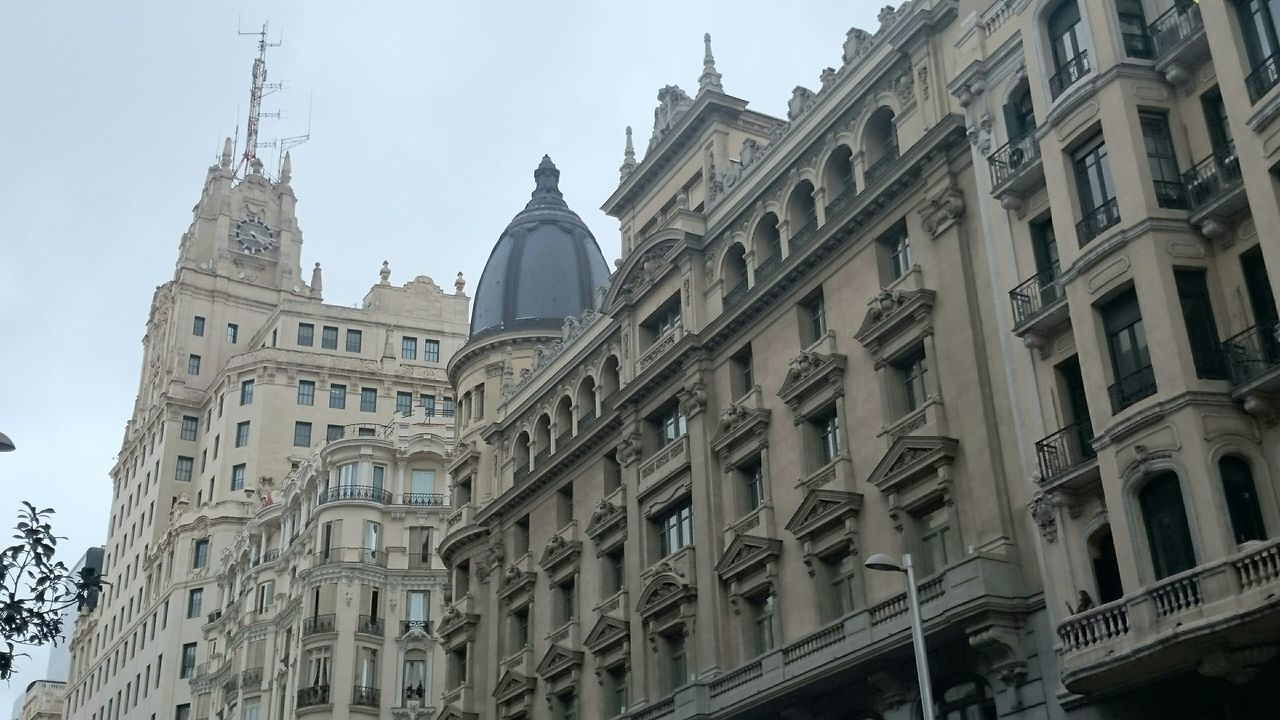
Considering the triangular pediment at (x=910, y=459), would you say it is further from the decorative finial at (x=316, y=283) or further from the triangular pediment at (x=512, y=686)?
the decorative finial at (x=316, y=283)

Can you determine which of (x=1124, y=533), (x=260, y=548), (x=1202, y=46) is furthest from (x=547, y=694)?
(x=260, y=548)

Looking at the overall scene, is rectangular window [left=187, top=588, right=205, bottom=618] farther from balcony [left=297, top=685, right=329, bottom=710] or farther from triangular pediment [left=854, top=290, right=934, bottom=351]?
triangular pediment [left=854, top=290, right=934, bottom=351]

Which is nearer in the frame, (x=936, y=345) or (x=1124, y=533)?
(x=1124, y=533)

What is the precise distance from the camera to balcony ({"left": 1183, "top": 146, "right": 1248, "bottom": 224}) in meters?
27.8

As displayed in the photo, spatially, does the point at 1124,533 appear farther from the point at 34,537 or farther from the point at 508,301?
the point at 508,301

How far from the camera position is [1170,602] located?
2594 cm

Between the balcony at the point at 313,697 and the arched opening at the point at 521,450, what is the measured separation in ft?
65.7

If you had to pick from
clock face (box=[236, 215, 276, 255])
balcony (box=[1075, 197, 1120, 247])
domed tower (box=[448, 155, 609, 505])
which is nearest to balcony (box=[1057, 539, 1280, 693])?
balcony (box=[1075, 197, 1120, 247])

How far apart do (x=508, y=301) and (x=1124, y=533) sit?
40.4m

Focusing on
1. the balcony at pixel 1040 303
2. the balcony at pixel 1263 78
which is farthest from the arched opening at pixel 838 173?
the balcony at pixel 1263 78

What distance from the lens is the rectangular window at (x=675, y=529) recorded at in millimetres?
45375

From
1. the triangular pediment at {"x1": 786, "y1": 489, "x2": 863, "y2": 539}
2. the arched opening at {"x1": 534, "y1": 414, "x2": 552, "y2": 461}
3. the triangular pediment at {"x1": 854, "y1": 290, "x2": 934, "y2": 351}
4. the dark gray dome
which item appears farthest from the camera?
the dark gray dome

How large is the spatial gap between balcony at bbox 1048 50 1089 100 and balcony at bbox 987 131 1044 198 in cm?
114

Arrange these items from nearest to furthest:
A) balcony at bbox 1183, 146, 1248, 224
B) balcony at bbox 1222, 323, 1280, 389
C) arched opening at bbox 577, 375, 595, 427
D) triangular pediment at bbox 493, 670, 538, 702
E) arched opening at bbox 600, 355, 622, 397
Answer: balcony at bbox 1222, 323, 1280, 389 < balcony at bbox 1183, 146, 1248, 224 < triangular pediment at bbox 493, 670, 538, 702 < arched opening at bbox 600, 355, 622, 397 < arched opening at bbox 577, 375, 595, 427
